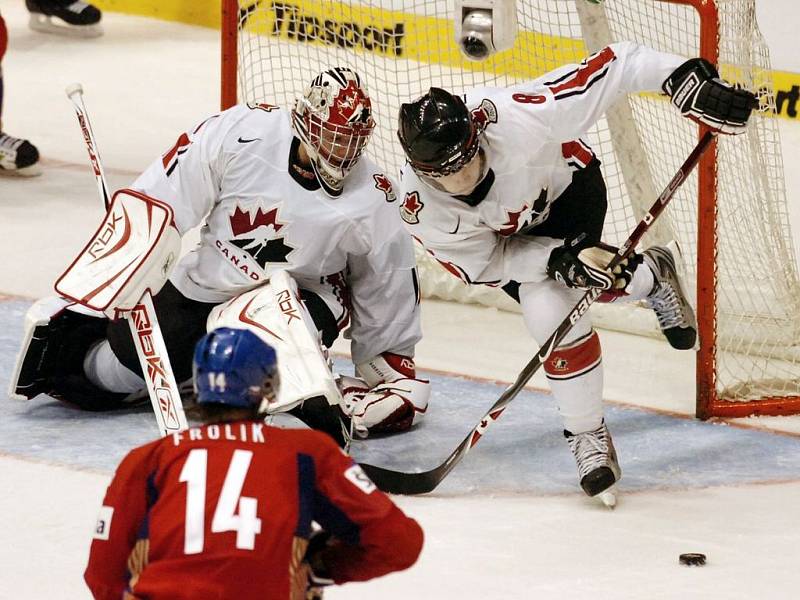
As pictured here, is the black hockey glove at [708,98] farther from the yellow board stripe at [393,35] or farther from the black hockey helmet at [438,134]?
the yellow board stripe at [393,35]

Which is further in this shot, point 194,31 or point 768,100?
point 194,31

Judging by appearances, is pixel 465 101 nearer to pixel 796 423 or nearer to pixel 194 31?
pixel 796 423

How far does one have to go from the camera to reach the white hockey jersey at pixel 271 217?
354 centimetres

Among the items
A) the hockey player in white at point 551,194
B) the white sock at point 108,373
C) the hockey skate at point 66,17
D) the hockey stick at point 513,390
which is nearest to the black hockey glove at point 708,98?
the hockey player in white at point 551,194

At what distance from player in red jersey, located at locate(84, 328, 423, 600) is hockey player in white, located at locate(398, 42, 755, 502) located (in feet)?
4.04

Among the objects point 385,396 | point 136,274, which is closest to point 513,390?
point 385,396

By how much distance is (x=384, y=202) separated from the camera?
11.8ft

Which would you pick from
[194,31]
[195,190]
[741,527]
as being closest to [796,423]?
[741,527]

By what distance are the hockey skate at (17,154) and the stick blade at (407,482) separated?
302 cm

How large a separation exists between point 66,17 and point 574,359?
5.47 meters

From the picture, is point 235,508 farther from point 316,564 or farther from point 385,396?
point 385,396

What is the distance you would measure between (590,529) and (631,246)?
2.00 feet

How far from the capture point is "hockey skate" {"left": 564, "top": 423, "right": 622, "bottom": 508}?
328cm

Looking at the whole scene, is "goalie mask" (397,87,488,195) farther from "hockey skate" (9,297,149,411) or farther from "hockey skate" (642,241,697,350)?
"hockey skate" (9,297,149,411)
